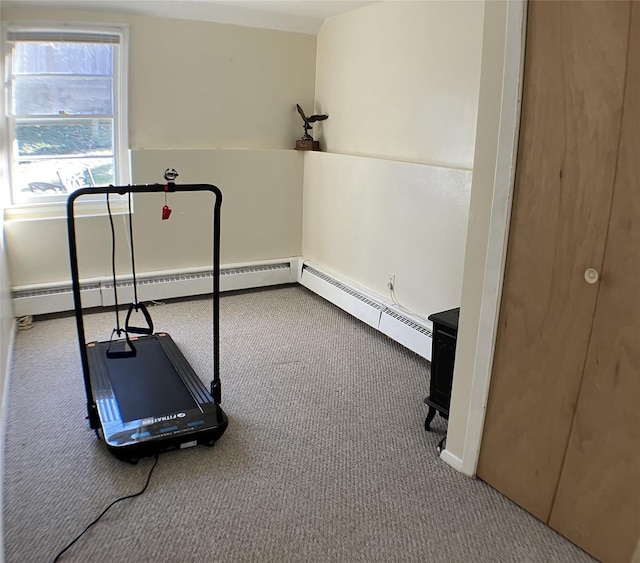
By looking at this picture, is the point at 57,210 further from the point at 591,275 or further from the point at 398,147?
the point at 591,275

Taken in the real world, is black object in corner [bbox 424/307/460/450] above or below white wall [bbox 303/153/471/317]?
below

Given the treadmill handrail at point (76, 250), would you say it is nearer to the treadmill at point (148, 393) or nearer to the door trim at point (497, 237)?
the treadmill at point (148, 393)

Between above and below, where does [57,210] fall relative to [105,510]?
above

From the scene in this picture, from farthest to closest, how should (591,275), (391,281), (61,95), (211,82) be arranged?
(211,82)
(61,95)
(391,281)
(591,275)

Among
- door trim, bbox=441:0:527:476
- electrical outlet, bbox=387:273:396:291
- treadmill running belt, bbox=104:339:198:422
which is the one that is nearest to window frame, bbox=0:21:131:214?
treadmill running belt, bbox=104:339:198:422

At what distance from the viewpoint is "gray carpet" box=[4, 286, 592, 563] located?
6.38ft

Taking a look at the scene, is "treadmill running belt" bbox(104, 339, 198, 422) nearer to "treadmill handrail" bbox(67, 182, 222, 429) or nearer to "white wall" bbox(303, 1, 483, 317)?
"treadmill handrail" bbox(67, 182, 222, 429)

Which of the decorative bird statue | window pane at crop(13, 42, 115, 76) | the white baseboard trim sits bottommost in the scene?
the white baseboard trim

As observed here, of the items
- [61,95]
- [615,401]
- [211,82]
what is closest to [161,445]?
[615,401]

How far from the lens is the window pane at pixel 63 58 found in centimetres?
368

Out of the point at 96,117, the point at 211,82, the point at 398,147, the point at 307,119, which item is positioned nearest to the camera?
the point at 398,147

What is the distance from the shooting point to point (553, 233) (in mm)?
1884

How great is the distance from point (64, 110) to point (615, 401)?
375 centimetres

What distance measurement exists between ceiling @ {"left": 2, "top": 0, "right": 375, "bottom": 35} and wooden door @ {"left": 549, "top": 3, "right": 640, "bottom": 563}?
2590 mm
